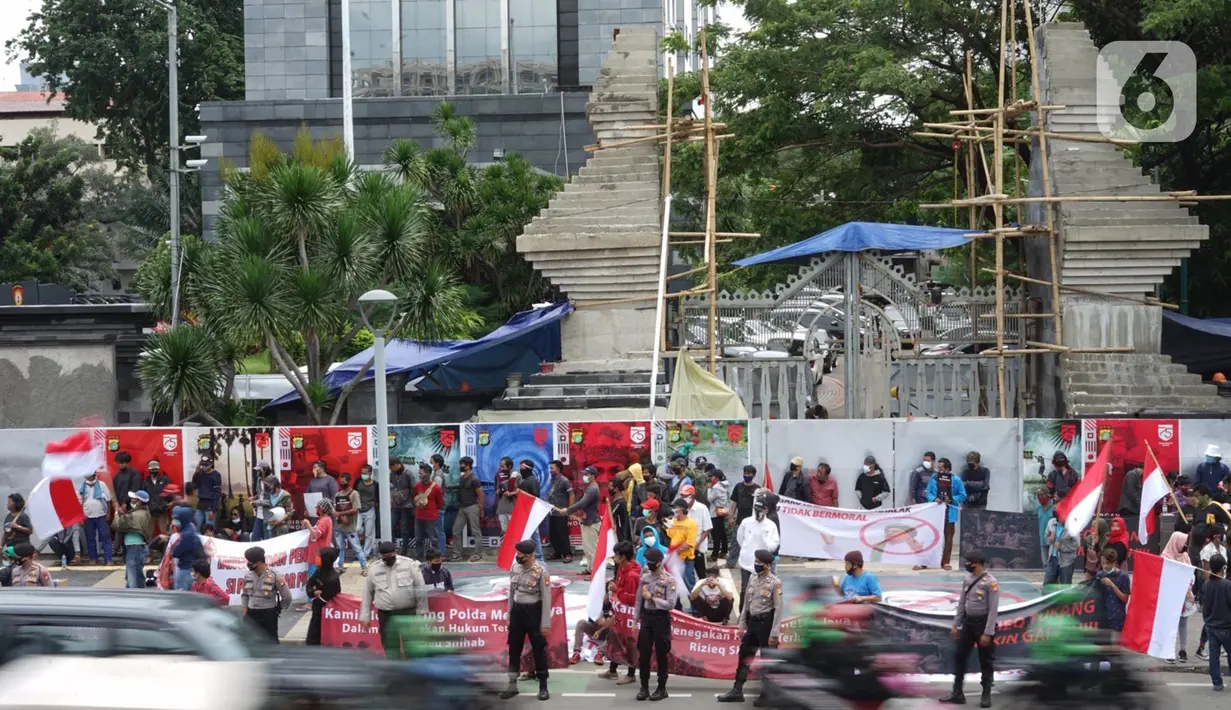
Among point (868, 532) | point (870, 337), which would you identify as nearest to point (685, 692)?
point (868, 532)

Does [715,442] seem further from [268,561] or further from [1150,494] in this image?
[268,561]

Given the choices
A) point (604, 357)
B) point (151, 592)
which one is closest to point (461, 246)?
point (604, 357)

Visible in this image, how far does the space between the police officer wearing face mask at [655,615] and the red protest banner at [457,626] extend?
0.86 meters

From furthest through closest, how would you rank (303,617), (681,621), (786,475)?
(786,475), (303,617), (681,621)

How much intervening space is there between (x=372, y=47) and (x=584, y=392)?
32.9 metres

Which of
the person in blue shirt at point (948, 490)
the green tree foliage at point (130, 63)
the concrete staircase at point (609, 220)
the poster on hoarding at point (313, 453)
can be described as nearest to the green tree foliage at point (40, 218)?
the green tree foliage at point (130, 63)

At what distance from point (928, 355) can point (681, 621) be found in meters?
11.2

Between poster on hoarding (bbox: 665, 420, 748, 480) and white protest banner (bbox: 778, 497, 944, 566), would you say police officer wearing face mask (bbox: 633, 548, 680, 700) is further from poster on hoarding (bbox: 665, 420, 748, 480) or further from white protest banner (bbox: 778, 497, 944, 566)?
poster on hoarding (bbox: 665, 420, 748, 480)

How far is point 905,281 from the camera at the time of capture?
2353 centimetres

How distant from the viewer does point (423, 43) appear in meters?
53.6

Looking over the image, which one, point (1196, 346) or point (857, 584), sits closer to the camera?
point (857, 584)

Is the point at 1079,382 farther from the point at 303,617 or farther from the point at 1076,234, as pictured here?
the point at 303,617

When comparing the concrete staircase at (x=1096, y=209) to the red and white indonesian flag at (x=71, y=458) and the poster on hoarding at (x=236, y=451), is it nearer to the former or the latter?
the poster on hoarding at (x=236, y=451)

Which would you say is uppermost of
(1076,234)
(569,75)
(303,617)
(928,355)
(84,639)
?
(569,75)
